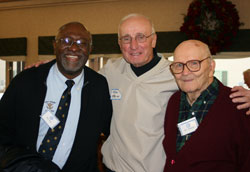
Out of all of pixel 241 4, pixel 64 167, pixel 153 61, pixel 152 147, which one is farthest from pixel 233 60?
pixel 64 167

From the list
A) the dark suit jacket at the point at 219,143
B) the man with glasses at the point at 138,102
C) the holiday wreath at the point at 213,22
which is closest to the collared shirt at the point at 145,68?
the man with glasses at the point at 138,102

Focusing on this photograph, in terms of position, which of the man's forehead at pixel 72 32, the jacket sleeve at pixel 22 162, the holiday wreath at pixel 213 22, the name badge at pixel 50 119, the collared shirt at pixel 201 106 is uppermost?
the holiday wreath at pixel 213 22

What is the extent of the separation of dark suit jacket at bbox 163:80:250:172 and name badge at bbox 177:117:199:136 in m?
0.04

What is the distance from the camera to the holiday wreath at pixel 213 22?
4.66 m

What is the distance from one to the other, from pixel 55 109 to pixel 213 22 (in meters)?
3.96

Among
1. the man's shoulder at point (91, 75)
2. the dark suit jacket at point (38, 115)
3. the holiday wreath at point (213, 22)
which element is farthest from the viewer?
the holiday wreath at point (213, 22)

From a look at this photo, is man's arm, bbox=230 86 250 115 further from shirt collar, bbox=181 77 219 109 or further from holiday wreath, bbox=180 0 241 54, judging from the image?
holiday wreath, bbox=180 0 241 54

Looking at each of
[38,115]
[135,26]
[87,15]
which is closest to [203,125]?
[135,26]

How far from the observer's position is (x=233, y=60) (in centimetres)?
538

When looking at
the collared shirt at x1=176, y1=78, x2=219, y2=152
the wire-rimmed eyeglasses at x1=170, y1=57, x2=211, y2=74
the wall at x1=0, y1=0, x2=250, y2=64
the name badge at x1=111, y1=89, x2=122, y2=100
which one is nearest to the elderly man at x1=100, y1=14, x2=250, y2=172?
the name badge at x1=111, y1=89, x2=122, y2=100

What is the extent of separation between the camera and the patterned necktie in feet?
6.02

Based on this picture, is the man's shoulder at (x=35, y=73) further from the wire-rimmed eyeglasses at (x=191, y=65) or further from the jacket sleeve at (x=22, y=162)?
the wire-rimmed eyeglasses at (x=191, y=65)

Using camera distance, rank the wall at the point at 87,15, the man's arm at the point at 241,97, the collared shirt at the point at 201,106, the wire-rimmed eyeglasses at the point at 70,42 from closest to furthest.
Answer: the man's arm at the point at 241,97
the collared shirt at the point at 201,106
the wire-rimmed eyeglasses at the point at 70,42
the wall at the point at 87,15

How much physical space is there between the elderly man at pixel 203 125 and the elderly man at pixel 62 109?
2.12ft
